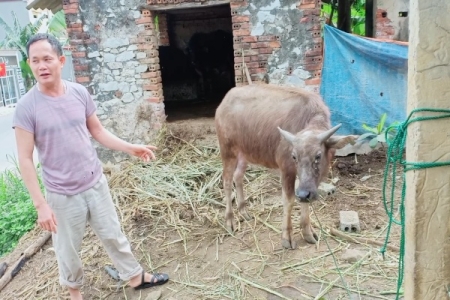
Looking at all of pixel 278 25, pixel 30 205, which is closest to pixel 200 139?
pixel 278 25

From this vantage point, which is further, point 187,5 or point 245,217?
point 187,5

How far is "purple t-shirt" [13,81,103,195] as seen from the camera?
271 centimetres

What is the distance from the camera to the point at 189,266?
3904mm

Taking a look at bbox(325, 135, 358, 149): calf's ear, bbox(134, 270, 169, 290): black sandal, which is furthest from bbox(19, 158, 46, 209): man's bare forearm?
bbox(325, 135, 358, 149): calf's ear

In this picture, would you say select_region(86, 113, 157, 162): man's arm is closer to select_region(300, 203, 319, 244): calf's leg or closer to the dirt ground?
the dirt ground

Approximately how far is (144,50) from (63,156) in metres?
3.74

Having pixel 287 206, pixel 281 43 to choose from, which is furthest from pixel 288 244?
pixel 281 43

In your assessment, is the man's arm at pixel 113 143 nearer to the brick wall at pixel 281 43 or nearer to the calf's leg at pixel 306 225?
the calf's leg at pixel 306 225

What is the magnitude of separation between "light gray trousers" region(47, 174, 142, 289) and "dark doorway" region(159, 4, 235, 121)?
21.0ft

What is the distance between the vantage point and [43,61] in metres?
2.67

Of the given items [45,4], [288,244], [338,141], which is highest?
[45,4]

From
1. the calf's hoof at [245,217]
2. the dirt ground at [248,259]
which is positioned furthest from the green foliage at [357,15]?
the calf's hoof at [245,217]

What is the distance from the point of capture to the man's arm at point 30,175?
267 centimetres

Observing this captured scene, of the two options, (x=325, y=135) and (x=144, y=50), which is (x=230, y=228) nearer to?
(x=325, y=135)
